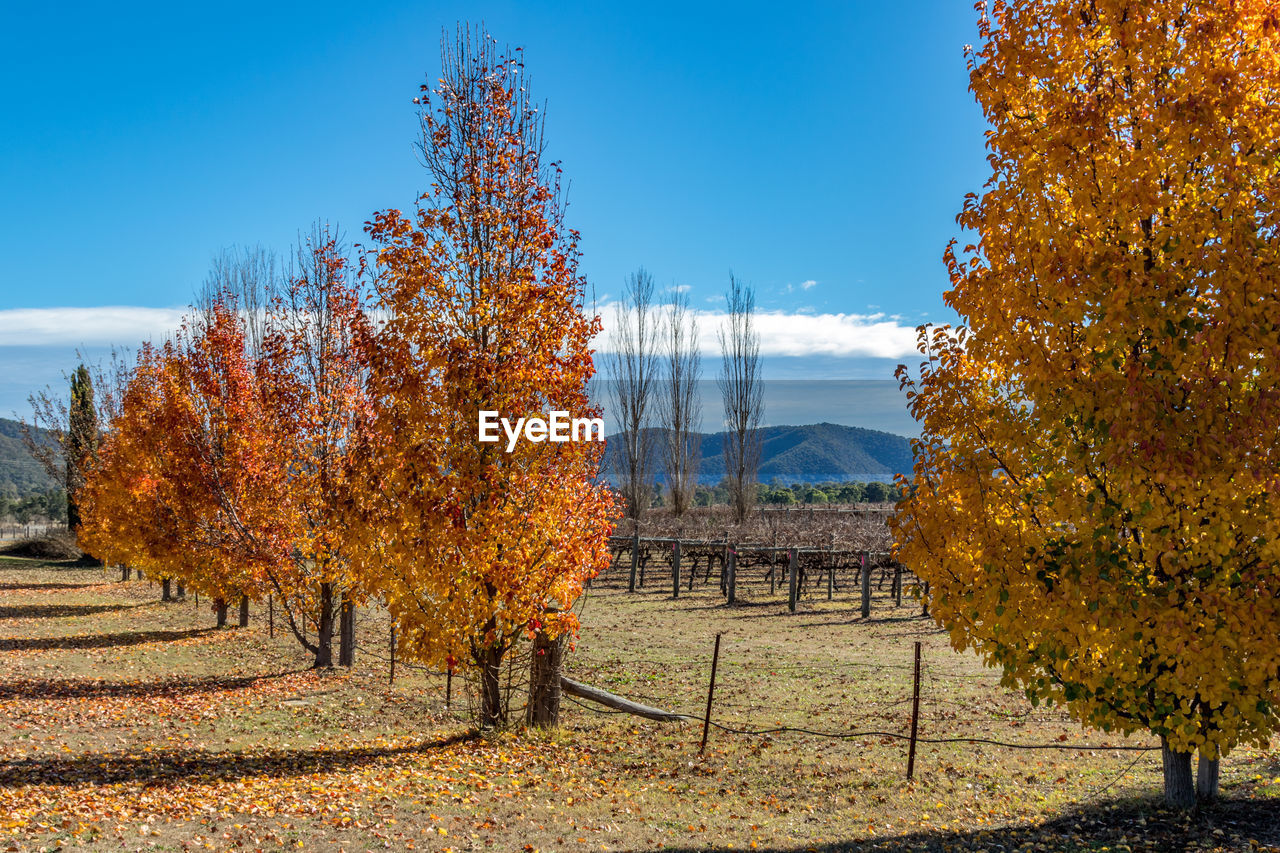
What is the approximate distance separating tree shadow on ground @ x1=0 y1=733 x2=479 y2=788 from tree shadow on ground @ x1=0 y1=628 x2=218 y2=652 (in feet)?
35.3

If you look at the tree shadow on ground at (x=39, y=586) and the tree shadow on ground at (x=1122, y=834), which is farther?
the tree shadow on ground at (x=39, y=586)

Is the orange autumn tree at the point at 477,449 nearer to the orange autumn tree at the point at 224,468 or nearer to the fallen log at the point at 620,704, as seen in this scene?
the fallen log at the point at 620,704

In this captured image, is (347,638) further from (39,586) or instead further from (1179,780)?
(39,586)

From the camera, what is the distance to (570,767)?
1013 cm

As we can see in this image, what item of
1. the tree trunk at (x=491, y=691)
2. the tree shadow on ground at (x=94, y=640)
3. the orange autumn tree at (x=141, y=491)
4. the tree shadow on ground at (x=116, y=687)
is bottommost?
the tree shadow on ground at (x=94, y=640)

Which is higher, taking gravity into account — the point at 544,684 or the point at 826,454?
the point at 826,454

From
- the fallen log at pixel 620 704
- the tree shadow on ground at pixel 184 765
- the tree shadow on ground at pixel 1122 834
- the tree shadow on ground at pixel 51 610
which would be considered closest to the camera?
the tree shadow on ground at pixel 1122 834

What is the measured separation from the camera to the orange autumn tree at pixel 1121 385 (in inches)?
220

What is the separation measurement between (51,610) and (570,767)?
22851 mm

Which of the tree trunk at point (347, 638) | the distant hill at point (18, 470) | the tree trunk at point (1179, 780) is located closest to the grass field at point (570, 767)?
the tree trunk at point (1179, 780)

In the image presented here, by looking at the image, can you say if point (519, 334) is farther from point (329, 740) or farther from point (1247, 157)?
point (1247, 157)

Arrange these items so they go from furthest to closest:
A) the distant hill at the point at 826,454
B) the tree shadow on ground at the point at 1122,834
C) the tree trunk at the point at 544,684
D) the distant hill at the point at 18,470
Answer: the distant hill at the point at 826,454, the distant hill at the point at 18,470, the tree trunk at the point at 544,684, the tree shadow on ground at the point at 1122,834

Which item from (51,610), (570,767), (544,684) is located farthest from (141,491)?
(570,767)

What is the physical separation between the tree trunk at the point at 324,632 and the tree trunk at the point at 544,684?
7.15m
